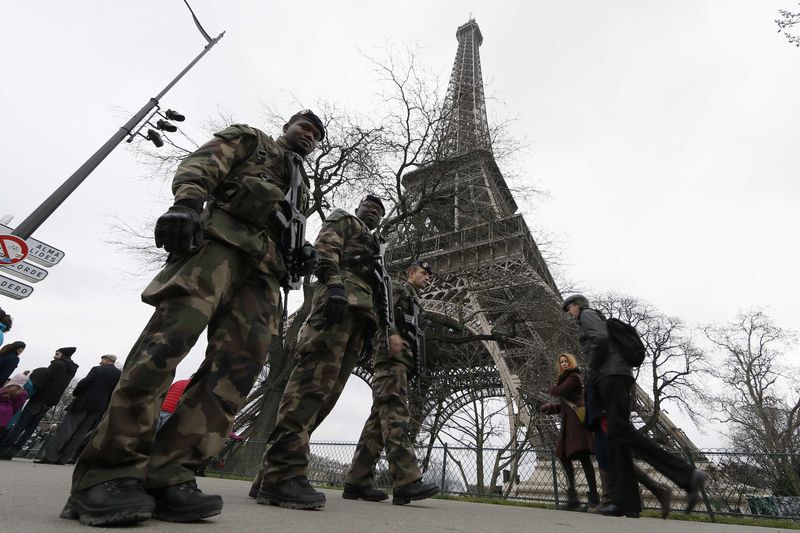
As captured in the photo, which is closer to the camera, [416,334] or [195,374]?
[195,374]

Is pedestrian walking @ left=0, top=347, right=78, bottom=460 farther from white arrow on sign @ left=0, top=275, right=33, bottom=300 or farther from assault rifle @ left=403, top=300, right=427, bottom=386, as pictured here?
assault rifle @ left=403, top=300, right=427, bottom=386

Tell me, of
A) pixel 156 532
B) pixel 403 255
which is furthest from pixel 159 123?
pixel 156 532

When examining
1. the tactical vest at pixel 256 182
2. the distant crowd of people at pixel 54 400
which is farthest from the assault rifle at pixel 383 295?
the distant crowd of people at pixel 54 400

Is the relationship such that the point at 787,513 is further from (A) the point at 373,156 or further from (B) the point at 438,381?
(B) the point at 438,381

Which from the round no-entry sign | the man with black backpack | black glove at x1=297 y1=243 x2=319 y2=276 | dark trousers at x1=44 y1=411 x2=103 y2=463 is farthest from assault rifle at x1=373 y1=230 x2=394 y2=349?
dark trousers at x1=44 y1=411 x2=103 y2=463

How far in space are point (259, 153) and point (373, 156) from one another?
10254 millimetres

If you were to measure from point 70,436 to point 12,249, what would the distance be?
111 inches

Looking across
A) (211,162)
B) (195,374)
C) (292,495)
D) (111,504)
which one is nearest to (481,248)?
(292,495)

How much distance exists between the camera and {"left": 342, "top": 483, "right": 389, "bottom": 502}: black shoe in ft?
12.5

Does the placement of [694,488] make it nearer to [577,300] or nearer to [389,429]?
[577,300]

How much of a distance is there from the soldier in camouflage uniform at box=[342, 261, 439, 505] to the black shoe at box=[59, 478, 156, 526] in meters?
2.23

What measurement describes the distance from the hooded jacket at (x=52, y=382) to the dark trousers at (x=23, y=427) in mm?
106

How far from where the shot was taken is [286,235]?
253 cm

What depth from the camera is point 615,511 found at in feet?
12.4
